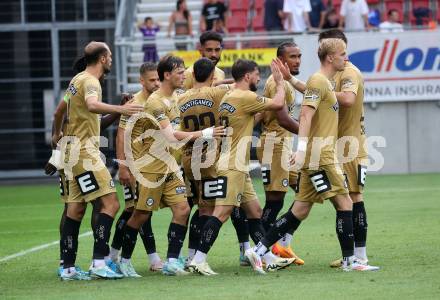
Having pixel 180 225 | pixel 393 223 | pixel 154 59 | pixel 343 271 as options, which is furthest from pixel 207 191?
pixel 154 59

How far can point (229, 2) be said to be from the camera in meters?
30.1

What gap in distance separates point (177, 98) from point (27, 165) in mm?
19841

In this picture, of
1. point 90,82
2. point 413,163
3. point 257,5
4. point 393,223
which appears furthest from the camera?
point 257,5

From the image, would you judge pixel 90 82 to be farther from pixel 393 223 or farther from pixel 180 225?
pixel 393 223

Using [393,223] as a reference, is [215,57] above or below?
above

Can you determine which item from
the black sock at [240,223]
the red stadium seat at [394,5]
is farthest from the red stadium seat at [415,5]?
the black sock at [240,223]

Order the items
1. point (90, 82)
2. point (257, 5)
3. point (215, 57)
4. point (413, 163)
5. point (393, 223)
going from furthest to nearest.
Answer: point (257, 5) → point (413, 163) → point (393, 223) → point (215, 57) → point (90, 82)

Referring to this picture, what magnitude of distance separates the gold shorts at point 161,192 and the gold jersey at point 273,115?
1532 millimetres

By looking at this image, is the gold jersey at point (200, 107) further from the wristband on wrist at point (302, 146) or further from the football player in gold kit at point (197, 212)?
the wristband on wrist at point (302, 146)

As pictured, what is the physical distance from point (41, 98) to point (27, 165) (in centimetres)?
192

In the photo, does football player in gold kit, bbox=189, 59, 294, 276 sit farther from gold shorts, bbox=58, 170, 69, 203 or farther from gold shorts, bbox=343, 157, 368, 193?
gold shorts, bbox=58, 170, 69, 203

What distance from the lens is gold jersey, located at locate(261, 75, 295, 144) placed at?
1251 centimetres

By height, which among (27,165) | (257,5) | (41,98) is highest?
(257,5)

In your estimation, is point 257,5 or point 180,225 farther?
point 257,5
